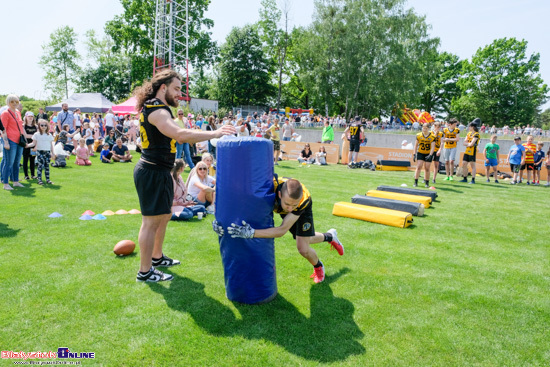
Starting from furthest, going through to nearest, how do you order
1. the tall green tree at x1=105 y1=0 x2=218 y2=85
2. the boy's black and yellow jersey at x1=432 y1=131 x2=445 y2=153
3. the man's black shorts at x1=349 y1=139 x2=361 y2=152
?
the tall green tree at x1=105 y1=0 x2=218 y2=85 < the man's black shorts at x1=349 y1=139 x2=361 y2=152 < the boy's black and yellow jersey at x1=432 y1=131 x2=445 y2=153

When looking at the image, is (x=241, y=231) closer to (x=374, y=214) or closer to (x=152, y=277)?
(x=152, y=277)

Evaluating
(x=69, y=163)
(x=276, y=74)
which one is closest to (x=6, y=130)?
(x=69, y=163)

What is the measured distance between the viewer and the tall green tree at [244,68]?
164ft

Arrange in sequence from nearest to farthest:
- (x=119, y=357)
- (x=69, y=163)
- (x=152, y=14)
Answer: (x=119, y=357), (x=69, y=163), (x=152, y=14)

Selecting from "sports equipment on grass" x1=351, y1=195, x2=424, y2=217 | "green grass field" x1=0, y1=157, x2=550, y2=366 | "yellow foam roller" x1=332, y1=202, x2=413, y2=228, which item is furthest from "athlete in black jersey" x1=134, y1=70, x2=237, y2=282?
"sports equipment on grass" x1=351, y1=195, x2=424, y2=217

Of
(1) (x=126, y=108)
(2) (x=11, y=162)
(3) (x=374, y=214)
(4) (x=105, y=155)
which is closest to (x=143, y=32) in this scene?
(1) (x=126, y=108)

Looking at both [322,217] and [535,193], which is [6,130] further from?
[535,193]

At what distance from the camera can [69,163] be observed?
1545 centimetres

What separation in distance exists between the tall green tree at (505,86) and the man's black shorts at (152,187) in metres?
61.2

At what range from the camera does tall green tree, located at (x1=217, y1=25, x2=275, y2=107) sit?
164 ft

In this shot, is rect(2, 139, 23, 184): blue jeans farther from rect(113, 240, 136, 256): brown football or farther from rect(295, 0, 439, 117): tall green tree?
rect(295, 0, 439, 117): tall green tree

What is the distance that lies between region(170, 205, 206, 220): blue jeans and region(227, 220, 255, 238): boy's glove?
3.66 meters

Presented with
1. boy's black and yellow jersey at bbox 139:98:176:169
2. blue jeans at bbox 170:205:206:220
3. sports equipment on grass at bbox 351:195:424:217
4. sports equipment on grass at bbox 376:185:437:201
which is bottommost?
blue jeans at bbox 170:205:206:220

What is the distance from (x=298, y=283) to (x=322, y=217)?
3.33 meters
